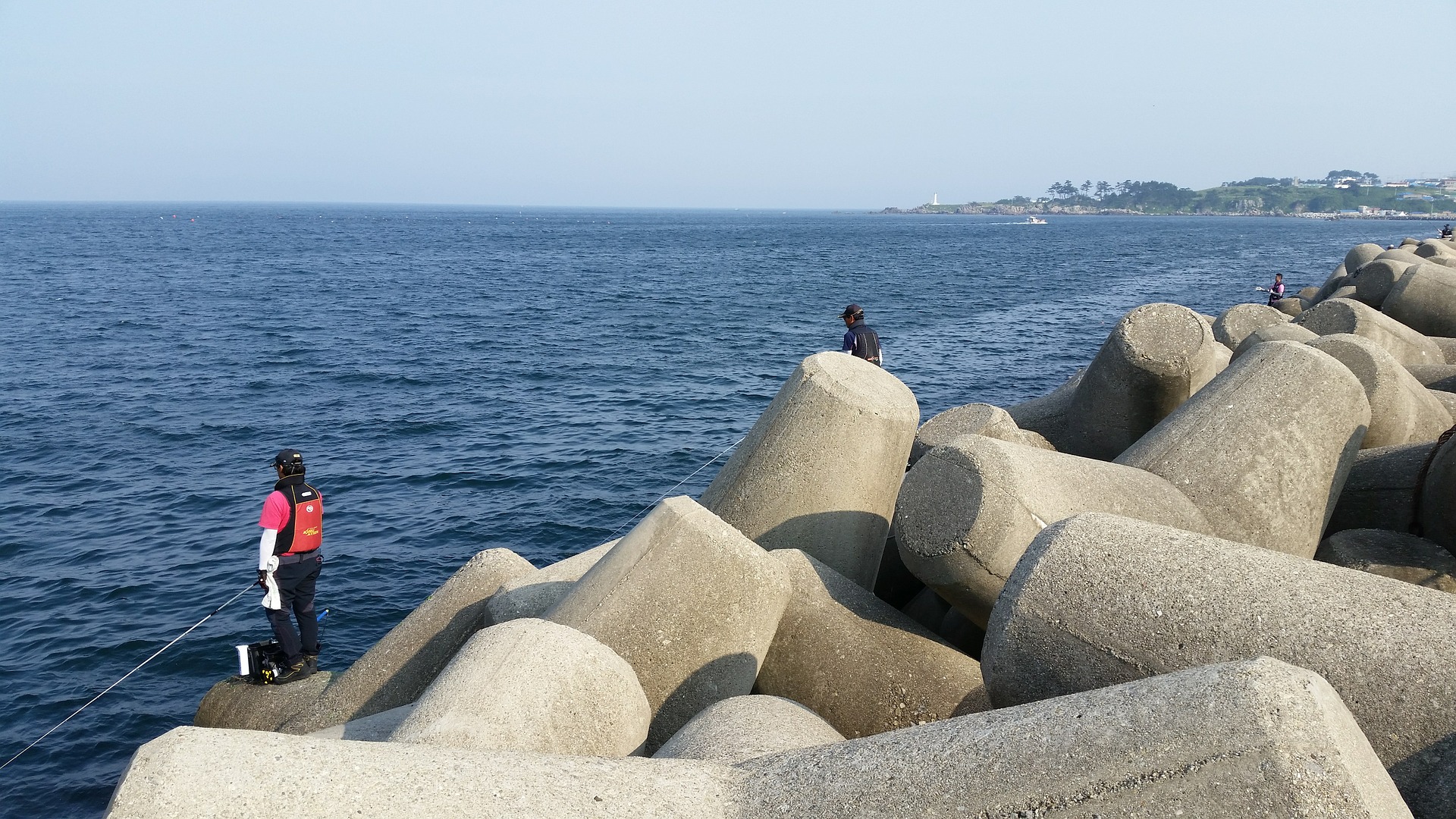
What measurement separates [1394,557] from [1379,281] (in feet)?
35.5

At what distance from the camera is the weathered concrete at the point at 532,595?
19.9ft

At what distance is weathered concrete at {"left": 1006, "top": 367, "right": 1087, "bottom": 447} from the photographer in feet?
31.0

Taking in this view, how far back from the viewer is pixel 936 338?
30.9 m

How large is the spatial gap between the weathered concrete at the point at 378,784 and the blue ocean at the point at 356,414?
6.67 metres

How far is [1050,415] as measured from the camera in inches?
385

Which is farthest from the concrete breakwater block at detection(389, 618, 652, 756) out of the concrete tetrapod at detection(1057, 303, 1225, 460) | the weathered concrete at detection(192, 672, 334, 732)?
the concrete tetrapod at detection(1057, 303, 1225, 460)

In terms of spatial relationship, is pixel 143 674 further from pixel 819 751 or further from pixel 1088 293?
pixel 1088 293

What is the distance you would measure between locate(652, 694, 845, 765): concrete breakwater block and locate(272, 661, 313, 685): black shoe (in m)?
5.12

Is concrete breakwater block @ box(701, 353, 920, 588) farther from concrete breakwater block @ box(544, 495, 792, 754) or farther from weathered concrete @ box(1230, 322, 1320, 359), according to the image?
weathered concrete @ box(1230, 322, 1320, 359)

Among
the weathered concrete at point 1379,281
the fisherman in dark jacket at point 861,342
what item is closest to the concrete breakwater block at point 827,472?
the fisherman in dark jacket at point 861,342

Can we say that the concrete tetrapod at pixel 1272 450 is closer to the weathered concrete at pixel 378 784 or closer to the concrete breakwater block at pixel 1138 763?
the concrete breakwater block at pixel 1138 763

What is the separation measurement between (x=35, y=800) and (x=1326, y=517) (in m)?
9.45

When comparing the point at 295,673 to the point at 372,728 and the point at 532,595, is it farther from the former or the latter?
the point at 372,728

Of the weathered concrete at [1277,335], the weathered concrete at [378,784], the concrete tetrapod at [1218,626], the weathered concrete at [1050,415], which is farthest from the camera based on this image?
the weathered concrete at [1050,415]
